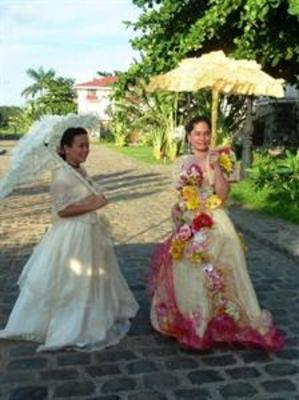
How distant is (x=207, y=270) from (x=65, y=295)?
3.94 feet

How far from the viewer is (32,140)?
566cm

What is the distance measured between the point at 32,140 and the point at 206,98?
686 inches

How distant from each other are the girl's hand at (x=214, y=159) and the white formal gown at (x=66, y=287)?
1.03 m

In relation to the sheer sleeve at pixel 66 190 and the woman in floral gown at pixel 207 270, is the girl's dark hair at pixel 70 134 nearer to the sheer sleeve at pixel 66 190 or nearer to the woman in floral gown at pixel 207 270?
the sheer sleeve at pixel 66 190

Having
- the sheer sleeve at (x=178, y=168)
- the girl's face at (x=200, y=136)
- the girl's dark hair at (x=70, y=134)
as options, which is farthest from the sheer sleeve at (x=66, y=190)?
the girl's face at (x=200, y=136)

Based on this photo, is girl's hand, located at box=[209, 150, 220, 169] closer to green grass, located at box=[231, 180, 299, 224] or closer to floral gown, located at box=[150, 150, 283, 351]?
floral gown, located at box=[150, 150, 283, 351]

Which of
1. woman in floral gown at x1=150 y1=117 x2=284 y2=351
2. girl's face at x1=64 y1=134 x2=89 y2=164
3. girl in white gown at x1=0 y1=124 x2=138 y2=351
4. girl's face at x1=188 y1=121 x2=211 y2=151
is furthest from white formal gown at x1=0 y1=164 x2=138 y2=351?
girl's face at x1=188 y1=121 x2=211 y2=151

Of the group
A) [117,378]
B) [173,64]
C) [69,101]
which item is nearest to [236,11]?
[173,64]

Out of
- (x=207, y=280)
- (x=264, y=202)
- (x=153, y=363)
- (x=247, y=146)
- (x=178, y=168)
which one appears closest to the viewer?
(x=153, y=363)

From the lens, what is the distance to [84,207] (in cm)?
561

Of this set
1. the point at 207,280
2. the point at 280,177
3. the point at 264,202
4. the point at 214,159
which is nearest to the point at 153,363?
the point at 207,280

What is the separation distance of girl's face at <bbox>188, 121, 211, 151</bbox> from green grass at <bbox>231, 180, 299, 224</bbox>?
6234 mm

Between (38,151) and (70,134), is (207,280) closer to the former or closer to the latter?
(70,134)

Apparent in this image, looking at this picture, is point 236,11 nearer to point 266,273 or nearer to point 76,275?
point 266,273
